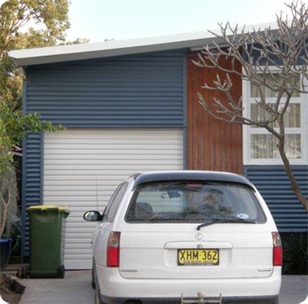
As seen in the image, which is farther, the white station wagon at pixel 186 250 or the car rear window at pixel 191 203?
the car rear window at pixel 191 203

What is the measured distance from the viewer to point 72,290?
10305 millimetres

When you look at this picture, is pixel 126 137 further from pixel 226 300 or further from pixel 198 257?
pixel 226 300

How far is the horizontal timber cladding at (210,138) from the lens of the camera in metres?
13.2

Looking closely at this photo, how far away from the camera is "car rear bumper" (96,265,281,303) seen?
6758 mm

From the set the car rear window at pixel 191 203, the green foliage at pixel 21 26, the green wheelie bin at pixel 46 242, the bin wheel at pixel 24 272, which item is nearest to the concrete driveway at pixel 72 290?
the green wheelie bin at pixel 46 242

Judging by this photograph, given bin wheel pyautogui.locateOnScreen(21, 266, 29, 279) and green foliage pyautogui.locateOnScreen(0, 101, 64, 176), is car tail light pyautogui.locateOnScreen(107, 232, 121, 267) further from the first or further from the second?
bin wheel pyautogui.locateOnScreen(21, 266, 29, 279)

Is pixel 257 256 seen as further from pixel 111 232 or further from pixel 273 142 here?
pixel 273 142

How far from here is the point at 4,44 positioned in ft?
95.2

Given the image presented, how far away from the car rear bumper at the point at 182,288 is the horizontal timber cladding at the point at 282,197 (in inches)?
248

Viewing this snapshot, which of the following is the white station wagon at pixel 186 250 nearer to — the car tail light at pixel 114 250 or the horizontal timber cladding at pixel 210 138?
the car tail light at pixel 114 250

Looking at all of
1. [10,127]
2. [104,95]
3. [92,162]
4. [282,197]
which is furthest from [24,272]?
[282,197]

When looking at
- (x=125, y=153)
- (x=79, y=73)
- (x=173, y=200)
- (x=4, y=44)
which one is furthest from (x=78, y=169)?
(x=4, y=44)

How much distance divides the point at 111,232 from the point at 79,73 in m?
6.70

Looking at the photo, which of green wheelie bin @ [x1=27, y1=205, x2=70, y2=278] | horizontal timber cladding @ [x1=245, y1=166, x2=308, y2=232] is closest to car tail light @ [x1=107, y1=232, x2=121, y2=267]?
green wheelie bin @ [x1=27, y1=205, x2=70, y2=278]
